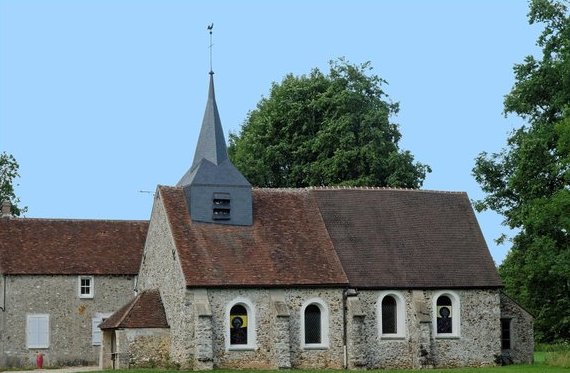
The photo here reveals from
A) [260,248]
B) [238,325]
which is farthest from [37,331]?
[260,248]

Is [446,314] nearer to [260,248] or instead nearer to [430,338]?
[430,338]

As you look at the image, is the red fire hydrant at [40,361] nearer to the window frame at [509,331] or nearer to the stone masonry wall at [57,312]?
the stone masonry wall at [57,312]

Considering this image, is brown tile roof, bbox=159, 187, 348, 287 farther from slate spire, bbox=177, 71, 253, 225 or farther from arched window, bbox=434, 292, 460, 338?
arched window, bbox=434, 292, 460, 338

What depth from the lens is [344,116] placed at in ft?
216

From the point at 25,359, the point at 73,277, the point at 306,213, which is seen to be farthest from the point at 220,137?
the point at 25,359

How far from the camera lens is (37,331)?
54.8 m

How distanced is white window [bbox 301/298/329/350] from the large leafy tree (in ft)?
36.4

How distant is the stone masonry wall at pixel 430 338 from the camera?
49531mm

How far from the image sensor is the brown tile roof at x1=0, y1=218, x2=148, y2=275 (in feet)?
181

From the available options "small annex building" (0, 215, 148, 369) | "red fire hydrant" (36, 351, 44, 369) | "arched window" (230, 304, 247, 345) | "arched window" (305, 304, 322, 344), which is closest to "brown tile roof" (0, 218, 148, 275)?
"small annex building" (0, 215, 148, 369)

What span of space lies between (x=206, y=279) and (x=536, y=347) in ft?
97.6

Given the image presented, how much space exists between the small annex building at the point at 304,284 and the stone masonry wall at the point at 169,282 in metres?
Answer: 0.08

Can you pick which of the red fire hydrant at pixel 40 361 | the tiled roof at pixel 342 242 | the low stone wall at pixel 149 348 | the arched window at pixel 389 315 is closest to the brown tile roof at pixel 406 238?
the tiled roof at pixel 342 242

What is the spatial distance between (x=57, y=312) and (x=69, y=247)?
333 centimetres
